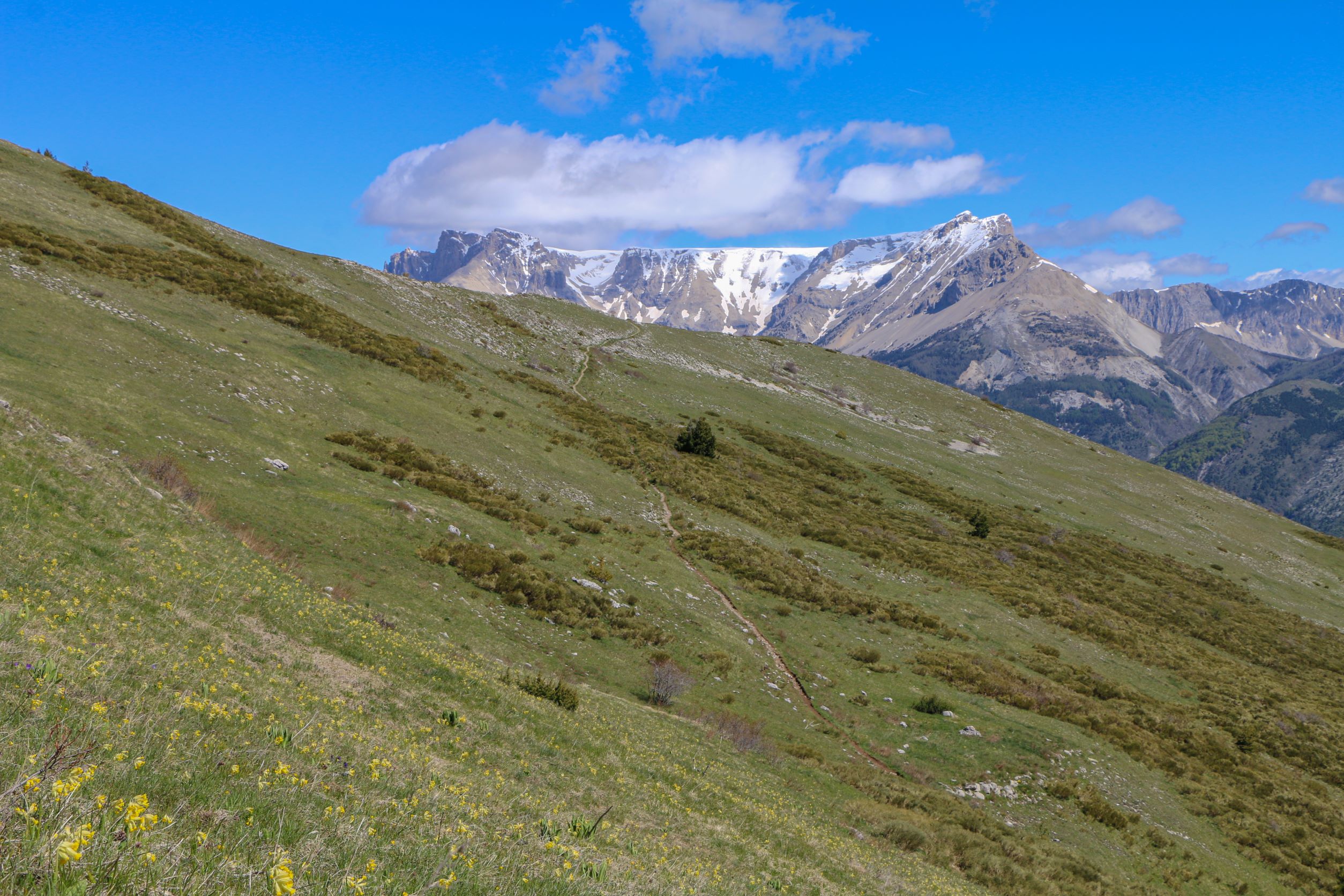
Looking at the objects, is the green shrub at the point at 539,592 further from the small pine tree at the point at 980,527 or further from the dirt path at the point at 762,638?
the small pine tree at the point at 980,527

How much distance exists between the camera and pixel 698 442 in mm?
61750

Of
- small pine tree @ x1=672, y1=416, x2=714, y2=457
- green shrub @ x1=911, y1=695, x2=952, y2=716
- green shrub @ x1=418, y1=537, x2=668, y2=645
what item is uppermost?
small pine tree @ x1=672, y1=416, x2=714, y2=457

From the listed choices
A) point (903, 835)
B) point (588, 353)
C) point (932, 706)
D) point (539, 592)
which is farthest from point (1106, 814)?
point (588, 353)

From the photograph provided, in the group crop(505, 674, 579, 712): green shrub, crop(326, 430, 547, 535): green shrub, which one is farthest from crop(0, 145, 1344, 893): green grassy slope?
crop(505, 674, 579, 712): green shrub

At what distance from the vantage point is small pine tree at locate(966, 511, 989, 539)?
61.1m

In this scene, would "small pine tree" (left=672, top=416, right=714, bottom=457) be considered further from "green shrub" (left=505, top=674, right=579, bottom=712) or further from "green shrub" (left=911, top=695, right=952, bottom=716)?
"green shrub" (left=505, top=674, right=579, bottom=712)

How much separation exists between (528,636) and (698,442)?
37.4 m

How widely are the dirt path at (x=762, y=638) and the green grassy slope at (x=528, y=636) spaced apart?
368mm

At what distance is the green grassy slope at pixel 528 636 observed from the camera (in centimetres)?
819

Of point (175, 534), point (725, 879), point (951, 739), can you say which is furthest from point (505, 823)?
point (951, 739)

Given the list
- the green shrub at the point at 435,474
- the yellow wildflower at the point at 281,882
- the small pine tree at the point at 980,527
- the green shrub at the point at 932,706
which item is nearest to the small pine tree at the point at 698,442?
the green shrub at the point at 435,474

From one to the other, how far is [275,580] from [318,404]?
2348cm

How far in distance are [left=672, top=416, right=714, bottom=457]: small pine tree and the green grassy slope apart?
6.69ft

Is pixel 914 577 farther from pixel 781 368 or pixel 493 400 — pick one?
pixel 781 368
